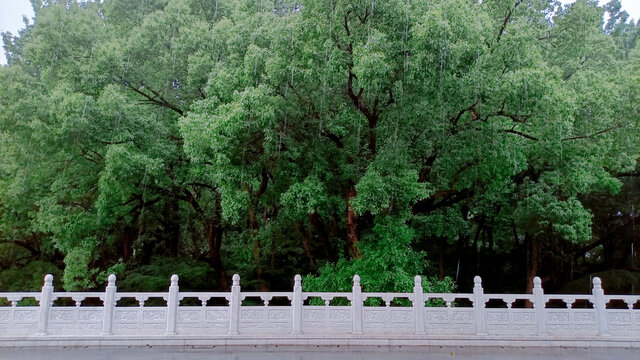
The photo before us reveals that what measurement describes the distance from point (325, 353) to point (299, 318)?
986 mm

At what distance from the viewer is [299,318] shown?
879 centimetres

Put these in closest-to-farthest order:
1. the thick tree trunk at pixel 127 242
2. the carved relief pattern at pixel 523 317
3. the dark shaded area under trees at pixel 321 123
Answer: the carved relief pattern at pixel 523 317 < the dark shaded area under trees at pixel 321 123 < the thick tree trunk at pixel 127 242

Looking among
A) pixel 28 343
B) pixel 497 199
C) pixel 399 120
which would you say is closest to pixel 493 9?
pixel 399 120

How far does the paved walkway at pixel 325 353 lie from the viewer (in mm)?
7605

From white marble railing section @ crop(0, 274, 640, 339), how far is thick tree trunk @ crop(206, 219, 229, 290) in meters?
6.58

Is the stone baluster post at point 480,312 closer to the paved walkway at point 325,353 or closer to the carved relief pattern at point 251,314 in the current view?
the paved walkway at point 325,353

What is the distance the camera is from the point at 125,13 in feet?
51.7

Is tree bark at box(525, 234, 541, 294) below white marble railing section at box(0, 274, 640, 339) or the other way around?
the other way around

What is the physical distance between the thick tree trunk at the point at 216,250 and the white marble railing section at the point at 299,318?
6577 millimetres

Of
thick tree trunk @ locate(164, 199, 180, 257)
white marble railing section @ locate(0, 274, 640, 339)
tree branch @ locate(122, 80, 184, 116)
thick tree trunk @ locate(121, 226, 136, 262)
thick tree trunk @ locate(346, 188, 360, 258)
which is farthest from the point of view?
thick tree trunk @ locate(164, 199, 180, 257)

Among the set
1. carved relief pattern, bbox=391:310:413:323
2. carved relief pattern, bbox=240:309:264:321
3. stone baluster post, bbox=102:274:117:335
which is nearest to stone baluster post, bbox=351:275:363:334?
carved relief pattern, bbox=391:310:413:323

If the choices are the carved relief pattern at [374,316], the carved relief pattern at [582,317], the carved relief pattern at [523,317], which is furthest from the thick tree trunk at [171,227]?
the carved relief pattern at [582,317]

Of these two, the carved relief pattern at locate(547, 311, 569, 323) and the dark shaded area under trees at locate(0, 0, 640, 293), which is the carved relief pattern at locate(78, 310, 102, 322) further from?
the carved relief pattern at locate(547, 311, 569, 323)

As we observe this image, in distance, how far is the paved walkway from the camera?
7.61m
